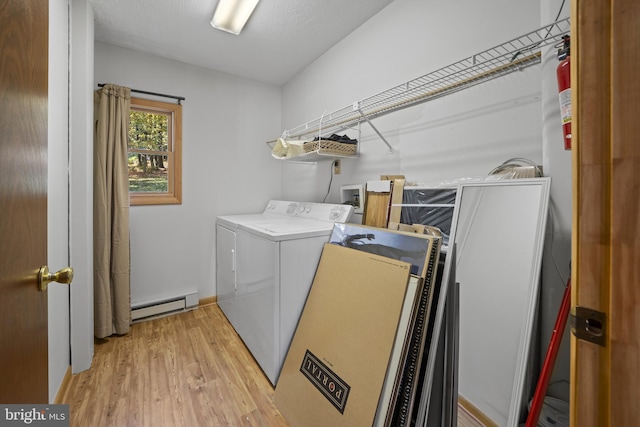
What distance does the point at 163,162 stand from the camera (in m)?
2.74

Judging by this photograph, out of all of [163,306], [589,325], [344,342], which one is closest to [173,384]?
[163,306]

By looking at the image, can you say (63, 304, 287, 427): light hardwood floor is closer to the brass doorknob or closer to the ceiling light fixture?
the brass doorknob

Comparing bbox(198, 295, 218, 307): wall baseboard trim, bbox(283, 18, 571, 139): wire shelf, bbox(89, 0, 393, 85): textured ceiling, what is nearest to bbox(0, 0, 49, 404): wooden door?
bbox(283, 18, 571, 139): wire shelf

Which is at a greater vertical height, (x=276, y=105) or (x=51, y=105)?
(x=276, y=105)

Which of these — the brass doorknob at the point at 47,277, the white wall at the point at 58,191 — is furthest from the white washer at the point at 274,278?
the white wall at the point at 58,191

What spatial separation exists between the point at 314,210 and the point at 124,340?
77.8 inches

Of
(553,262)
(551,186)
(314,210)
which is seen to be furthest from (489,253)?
(314,210)

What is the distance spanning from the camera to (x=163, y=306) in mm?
2586

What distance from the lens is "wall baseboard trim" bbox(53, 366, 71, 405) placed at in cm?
151

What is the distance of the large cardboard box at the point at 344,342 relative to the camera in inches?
46.9

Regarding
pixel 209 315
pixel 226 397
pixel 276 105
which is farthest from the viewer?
pixel 276 105

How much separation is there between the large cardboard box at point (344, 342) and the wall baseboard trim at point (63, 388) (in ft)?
4.16

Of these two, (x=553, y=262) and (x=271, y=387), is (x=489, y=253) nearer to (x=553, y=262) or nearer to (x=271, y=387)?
(x=553, y=262)

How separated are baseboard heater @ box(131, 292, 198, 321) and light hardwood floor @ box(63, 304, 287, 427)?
18 centimetres
